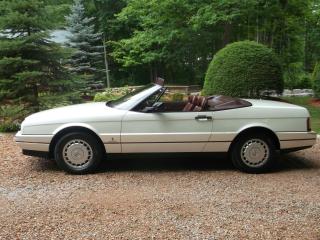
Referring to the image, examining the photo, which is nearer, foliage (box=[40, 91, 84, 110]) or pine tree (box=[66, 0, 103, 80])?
foliage (box=[40, 91, 84, 110])

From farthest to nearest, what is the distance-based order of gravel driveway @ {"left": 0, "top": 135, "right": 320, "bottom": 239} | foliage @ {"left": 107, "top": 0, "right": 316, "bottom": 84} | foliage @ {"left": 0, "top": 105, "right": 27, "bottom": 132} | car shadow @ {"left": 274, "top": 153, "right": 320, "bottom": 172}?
1. foliage @ {"left": 107, "top": 0, "right": 316, "bottom": 84}
2. foliage @ {"left": 0, "top": 105, "right": 27, "bottom": 132}
3. car shadow @ {"left": 274, "top": 153, "right": 320, "bottom": 172}
4. gravel driveway @ {"left": 0, "top": 135, "right": 320, "bottom": 239}

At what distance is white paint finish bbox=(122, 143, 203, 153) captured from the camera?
6.03 m

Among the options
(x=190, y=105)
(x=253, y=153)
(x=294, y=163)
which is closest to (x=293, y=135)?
(x=253, y=153)

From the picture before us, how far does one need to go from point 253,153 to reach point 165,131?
1.34m

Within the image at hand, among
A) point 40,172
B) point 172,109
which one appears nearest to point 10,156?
point 40,172

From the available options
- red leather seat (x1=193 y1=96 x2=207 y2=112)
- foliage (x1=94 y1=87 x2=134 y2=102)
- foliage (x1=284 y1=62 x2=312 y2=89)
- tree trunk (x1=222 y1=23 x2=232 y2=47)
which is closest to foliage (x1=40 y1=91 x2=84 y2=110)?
foliage (x1=94 y1=87 x2=134 y2=102)

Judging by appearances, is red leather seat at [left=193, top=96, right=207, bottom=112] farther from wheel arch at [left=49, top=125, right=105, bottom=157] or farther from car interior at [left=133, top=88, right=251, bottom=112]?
wheel arch at [left=49, top=125, right=105, bottom=157]

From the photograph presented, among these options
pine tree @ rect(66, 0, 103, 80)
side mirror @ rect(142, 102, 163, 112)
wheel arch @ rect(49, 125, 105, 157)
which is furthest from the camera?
pine tree @ rect(66, 0, 103, 80)

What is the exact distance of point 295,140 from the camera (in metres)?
6.18

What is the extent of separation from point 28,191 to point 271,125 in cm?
349

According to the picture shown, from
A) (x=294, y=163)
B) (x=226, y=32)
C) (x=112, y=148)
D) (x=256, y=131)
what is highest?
(x=226, y=32)

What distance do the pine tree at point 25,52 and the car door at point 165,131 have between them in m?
4.56

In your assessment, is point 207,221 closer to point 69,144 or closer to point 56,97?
point 69,144

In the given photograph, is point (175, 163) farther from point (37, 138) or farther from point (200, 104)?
point (37, 138)
